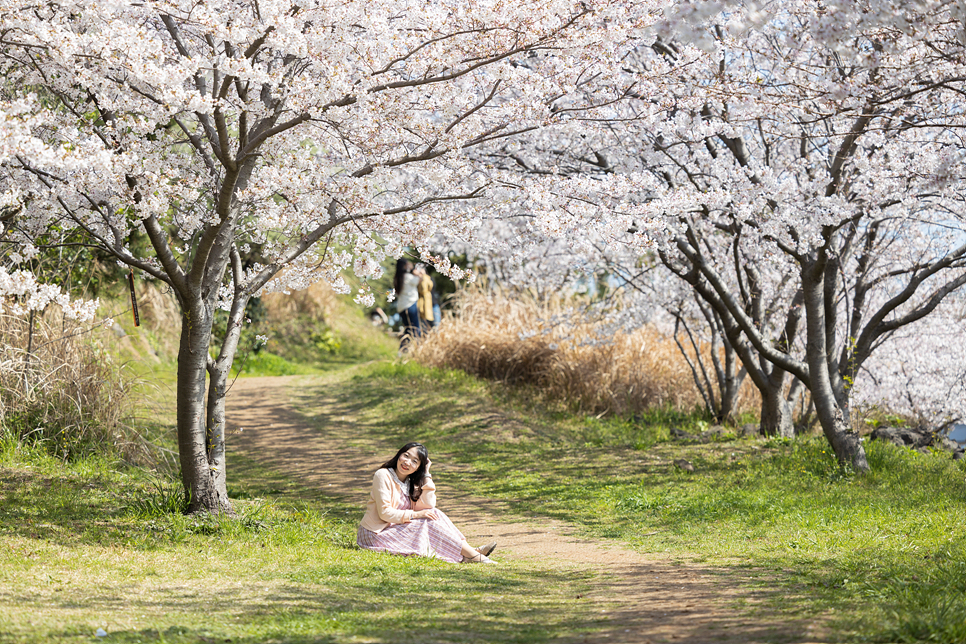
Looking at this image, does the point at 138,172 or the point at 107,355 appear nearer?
the point at 138,172

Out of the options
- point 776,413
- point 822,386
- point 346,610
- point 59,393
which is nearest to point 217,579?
point 346,610

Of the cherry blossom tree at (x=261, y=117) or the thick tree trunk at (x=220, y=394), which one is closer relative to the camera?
the cherry blossom tree at (x=261, y=117)

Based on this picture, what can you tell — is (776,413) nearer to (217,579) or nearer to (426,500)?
(426,500)

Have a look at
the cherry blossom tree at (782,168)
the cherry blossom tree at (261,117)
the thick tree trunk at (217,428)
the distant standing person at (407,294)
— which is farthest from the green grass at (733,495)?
the cherry blossom tree at (261,117)

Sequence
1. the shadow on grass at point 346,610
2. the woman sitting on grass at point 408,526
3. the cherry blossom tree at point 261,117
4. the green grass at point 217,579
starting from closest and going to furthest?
the shadow on grass at point 346,610 < the green grass at point 217,579 < the cherry blossom tree at point 261,117 < the woman sitting on grass at point 408,526

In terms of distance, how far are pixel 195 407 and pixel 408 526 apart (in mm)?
1728

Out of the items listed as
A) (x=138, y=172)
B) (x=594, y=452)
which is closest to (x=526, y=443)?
(x=594, y=452)

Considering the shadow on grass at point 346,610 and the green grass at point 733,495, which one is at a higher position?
the green grass at point 733,495

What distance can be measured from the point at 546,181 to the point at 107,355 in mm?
4817

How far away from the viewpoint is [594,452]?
1004 cm

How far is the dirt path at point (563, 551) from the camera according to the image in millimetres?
4008

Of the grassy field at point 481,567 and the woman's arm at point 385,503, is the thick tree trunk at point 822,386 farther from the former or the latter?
the woman's arm at point 385,503

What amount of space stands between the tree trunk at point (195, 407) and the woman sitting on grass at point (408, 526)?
1.18 meters

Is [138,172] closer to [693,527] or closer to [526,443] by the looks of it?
[693,527]
